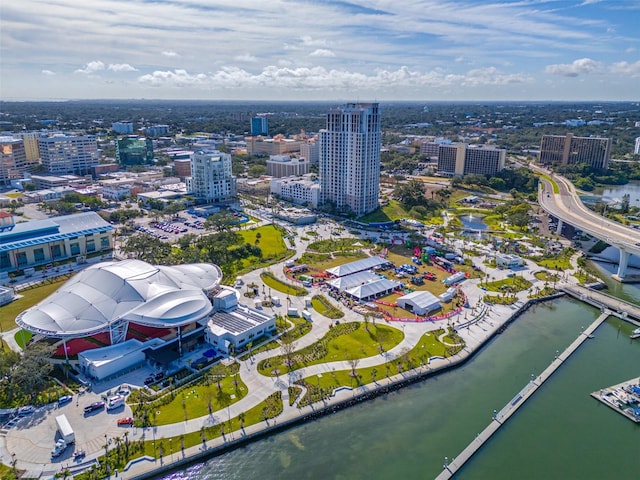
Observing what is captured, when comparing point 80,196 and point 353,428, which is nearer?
point 353,428

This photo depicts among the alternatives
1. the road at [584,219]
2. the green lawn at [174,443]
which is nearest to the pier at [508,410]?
the green lawn at [174,443]

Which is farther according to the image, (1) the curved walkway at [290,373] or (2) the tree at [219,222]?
(2) the tree at [219,222]

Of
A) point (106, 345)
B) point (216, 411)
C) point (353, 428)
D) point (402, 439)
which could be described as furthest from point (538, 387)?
point (106, 345)

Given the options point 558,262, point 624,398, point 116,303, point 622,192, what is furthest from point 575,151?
point 116,303

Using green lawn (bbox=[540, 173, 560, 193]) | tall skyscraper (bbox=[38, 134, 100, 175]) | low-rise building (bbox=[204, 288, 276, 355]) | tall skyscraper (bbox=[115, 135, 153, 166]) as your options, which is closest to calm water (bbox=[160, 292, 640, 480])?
low-rise building (bbox=[204, 288, 276, 355])

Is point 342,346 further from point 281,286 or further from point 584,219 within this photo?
point 584,219

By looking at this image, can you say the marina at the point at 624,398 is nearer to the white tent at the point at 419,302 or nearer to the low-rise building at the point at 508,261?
the white tent at the point at 419,302

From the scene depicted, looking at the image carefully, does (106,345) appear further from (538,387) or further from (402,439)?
(538,387)
